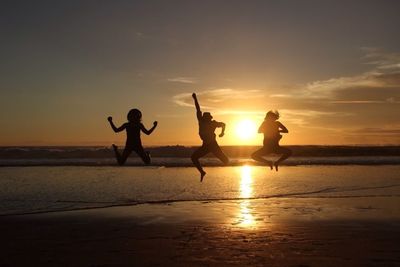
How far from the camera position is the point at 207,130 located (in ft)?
47.8

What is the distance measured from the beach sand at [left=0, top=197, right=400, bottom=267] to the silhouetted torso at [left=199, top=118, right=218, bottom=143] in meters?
3.03

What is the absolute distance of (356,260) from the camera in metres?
12.1

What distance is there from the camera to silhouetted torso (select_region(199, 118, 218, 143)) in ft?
47.2

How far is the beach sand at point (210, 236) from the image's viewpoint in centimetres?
1228

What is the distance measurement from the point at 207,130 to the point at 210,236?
3289mm

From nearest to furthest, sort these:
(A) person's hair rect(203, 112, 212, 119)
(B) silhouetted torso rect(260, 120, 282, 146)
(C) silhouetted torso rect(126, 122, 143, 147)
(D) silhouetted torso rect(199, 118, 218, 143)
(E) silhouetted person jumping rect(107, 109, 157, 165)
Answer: (A) person's hair rect(203, 112, 212, 119) → (D) silhouetted torso rect(199, 118, 218, 143) → (E) silhouetted person jumping rect(107, 109, 157, 165) → (C) silhouetted torso rect(126, 122, 143, 147) → (B) silhouetted torso rect(260, 120, 282, 146)

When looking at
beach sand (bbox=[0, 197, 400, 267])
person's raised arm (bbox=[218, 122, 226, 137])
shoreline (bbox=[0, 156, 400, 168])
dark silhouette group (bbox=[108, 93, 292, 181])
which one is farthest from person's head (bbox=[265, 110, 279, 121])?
shoreline (bbox=[0, 156, 400, 168])

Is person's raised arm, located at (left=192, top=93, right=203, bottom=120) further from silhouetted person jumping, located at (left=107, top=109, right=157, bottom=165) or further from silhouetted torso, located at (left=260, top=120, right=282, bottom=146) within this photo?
silhouetted torso, located at (left=260, top=120, right=282, bottom=146)

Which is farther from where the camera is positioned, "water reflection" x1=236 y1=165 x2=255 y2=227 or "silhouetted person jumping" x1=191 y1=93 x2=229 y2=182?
"water reflection" x1=236 y1=165 x2=255 y2=227

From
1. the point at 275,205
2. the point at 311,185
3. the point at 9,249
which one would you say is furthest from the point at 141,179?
the point at 9,249

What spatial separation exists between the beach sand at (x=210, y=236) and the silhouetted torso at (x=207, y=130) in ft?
9.93

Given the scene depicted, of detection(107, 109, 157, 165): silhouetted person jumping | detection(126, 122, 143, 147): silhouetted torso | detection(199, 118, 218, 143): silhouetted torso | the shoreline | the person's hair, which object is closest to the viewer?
the person's hair

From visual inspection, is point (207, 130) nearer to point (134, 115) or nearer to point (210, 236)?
point (134, 115)

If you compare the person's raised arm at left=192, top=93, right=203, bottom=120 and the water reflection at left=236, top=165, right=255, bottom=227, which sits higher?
the person's raised arm at left=192, top=93, right=203, bottom=120
